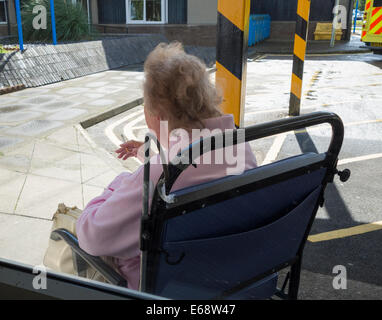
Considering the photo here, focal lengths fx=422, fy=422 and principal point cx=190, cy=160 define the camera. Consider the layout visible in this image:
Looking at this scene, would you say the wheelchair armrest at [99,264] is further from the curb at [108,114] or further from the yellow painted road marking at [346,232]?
the curb at [108,114]

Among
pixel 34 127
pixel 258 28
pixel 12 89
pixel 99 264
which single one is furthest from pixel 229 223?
pixel 258 28

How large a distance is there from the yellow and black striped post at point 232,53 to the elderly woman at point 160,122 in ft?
5.75

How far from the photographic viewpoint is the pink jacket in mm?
1291

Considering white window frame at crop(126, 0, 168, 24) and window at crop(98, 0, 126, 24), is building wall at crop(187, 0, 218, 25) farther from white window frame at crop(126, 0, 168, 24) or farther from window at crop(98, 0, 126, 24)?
window at crop(98, 0, 126, 24)

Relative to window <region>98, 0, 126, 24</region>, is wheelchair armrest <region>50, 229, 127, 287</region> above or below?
below

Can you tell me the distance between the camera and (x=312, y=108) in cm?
685

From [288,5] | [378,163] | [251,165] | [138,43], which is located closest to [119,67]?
[138,43]

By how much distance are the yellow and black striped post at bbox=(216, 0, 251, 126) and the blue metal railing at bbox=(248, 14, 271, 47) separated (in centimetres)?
1322

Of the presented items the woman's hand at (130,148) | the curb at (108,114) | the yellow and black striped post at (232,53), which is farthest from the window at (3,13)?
the woman's hand at (130,148)

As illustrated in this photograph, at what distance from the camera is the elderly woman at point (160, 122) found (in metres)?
1.31

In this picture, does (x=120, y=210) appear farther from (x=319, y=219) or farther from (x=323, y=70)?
(x=323, y=70)

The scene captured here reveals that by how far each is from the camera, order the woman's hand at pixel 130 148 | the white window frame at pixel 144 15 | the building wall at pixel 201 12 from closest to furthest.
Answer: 1. the woman's hand at pixel 130 148
2. the building wall at pixel 201 12
3. the white window frame at pixel 144 15

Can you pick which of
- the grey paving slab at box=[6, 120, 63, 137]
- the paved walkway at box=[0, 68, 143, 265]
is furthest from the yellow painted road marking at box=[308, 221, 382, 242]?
the grey paving slab at box=[6, 120, 63, 137]
